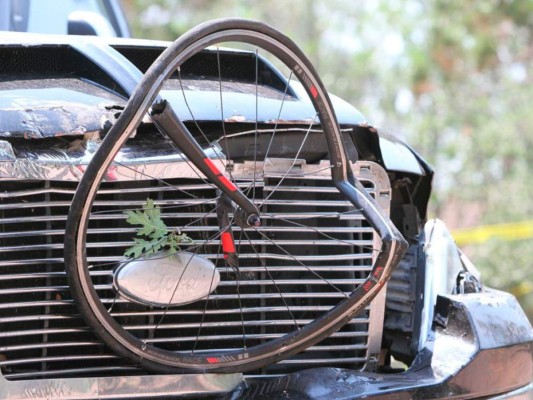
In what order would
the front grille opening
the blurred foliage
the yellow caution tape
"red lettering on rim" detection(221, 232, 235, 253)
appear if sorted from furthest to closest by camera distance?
the blurred foliage
the yellow caution tape
the front grille opening
"red lettering on rim" detection(221, 232, 235, 253)

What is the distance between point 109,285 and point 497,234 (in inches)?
314

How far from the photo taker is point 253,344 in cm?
307

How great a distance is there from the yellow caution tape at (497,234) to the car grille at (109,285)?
6.93 metres

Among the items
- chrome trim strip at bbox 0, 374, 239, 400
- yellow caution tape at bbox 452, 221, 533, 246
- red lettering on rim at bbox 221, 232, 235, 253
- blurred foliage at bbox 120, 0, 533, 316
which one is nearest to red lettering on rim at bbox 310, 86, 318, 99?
red lettering on rim at bbox 221, 232, 235, 253

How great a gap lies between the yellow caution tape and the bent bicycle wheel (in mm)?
7052

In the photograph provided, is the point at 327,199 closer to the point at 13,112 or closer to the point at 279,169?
the point at 279,169

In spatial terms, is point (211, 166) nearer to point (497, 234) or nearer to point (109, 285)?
point (109, 285)

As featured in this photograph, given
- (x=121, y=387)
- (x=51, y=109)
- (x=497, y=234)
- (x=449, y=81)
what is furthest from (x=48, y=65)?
(x=449, y=81)

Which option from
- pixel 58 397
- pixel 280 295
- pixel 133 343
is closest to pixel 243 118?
pixel 280 295

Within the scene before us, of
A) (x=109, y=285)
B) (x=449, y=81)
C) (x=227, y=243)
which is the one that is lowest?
(x=109, y=285)

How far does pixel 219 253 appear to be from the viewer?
2873mm

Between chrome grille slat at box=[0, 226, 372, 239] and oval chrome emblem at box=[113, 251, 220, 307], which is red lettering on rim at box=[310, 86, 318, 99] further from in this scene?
oval chrome emblem at box=[113, 251, 220, 307]

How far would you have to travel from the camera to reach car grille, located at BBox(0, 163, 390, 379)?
2703 mm

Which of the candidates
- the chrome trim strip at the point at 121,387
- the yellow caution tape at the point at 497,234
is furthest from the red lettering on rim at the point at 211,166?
the yellow caution tape at the point at 497,234
